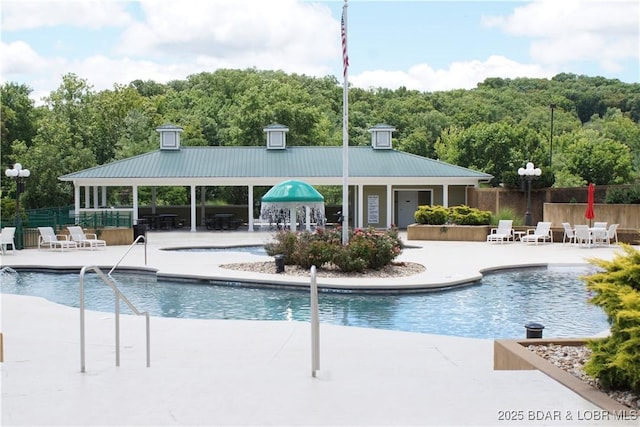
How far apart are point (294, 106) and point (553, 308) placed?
116 ft

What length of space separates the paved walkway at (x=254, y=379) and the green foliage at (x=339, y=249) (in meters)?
6.25

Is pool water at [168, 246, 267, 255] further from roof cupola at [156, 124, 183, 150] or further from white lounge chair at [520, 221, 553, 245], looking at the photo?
roof cupola at [156, 124, 183, 150]

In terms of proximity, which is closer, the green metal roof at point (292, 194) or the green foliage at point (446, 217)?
the green metal roof at point (292, 194)

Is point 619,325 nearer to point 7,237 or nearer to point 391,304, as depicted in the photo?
point 391,304

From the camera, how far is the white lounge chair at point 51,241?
24.2 meters

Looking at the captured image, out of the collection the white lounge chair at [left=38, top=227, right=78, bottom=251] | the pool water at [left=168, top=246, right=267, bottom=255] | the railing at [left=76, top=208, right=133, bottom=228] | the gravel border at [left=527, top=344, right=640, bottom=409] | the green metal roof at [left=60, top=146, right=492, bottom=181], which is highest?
the green metal roof at [left=60, top=146, right=492, bottom=181]

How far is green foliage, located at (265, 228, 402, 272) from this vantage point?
1703 centimetres

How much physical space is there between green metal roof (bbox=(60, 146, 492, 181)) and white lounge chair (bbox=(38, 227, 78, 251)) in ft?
24.5

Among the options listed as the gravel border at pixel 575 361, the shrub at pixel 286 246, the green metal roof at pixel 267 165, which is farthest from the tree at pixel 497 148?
the gravel border at pixel 575 361

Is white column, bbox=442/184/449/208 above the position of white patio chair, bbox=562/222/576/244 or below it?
above

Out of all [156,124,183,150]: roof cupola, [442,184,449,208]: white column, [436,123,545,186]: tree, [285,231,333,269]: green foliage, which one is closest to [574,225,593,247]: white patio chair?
[442,184,449,208]: white column

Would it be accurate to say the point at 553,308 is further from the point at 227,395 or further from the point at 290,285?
the point at 227,395

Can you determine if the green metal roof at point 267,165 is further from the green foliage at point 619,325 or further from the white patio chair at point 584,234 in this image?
the green foliage at point 619,325

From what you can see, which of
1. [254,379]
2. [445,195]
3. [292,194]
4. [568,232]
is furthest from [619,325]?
[445,195]
